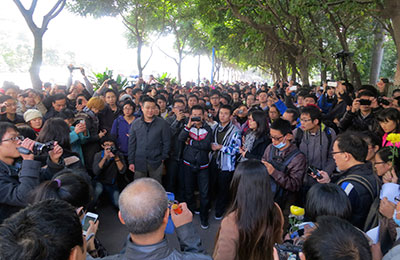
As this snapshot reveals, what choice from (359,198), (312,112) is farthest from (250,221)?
(312,112)

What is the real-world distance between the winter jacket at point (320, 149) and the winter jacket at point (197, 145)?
1496 mm

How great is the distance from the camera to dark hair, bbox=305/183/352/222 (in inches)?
73.5

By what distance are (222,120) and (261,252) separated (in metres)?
2.70

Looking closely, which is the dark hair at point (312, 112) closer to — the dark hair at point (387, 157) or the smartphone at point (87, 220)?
the dark hair at point (387, 157)

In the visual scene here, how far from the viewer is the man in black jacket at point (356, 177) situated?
2.26 m

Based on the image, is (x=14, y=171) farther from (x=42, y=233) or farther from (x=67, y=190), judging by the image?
(x=42, y=233)

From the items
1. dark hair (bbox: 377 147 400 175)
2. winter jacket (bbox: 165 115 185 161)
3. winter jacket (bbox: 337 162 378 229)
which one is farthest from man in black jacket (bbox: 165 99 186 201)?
dark hair (bbox: 377 147 400 175)

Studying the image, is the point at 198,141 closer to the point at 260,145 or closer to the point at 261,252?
the point at 260,145

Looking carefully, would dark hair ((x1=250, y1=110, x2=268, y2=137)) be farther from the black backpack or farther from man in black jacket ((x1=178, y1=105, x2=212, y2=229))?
the black backpack

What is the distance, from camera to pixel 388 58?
80.4ft

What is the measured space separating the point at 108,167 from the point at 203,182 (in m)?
1.57

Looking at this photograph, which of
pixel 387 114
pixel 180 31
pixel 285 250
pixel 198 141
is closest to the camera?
pixel 285 250

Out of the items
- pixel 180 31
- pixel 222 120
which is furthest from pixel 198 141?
pixel 180 31

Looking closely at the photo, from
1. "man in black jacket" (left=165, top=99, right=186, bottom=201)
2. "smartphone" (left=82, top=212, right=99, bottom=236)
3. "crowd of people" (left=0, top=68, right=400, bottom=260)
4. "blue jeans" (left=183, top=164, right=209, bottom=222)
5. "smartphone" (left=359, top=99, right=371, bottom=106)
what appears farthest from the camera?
"man in black jacket" (left=165, top=99, right=186, bottom=201)
